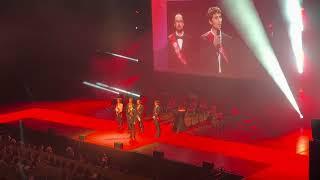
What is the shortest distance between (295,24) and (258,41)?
1384mm

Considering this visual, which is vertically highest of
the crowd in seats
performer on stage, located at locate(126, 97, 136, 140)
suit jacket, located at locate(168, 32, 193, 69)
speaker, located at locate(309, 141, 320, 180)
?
suit jacket, located at locate(168, 32, 193, 69)

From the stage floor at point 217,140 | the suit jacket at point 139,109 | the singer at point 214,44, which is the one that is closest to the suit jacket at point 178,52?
the singer at point 214,44

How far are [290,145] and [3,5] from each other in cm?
1267

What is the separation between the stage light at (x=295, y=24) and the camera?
15531mm

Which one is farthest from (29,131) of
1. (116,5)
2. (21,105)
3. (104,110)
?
(116,5)

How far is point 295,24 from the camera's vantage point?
15.7 meters

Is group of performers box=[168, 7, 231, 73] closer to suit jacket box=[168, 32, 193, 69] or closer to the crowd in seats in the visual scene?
suit jacket box=[168, 32, 193, 69]

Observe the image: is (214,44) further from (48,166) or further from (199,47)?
(48,166)

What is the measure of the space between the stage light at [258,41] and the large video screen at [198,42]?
230 millimetres

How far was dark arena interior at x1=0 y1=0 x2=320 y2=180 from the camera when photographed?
1198cm

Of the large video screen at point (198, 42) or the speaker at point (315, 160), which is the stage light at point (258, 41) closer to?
the large video screen at point (198, 42)

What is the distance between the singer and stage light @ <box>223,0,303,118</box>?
775mm

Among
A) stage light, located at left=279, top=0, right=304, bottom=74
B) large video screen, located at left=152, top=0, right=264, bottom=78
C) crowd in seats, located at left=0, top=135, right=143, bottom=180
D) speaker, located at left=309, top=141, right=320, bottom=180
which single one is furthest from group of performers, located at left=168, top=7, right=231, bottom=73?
speaker, located at left=309, top=141, right=320, bottom=180

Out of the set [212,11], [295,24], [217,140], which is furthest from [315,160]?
[212,11]
